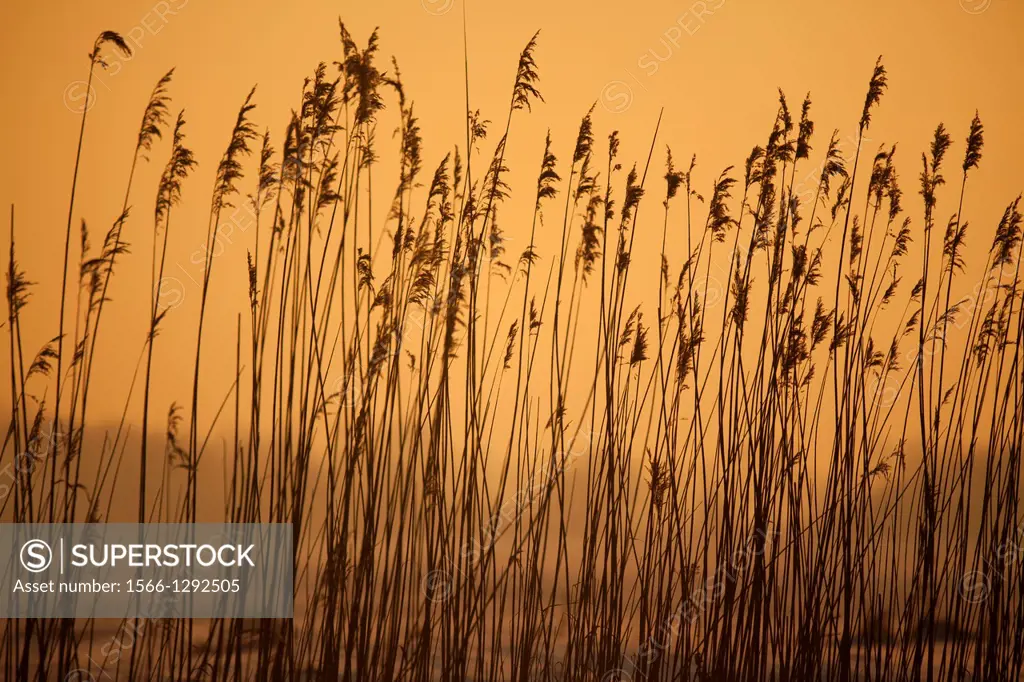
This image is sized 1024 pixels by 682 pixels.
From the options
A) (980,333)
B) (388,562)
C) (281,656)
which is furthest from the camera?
(980,333)

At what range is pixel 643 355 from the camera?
230cm

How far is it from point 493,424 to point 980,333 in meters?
1.76

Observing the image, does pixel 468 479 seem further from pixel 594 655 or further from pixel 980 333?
pixel 980 333

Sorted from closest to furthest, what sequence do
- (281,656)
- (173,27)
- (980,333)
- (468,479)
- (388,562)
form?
(281,656) → (388,562) → (468,479) → (980,333) → (173,27)

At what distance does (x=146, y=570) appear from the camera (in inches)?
80.4

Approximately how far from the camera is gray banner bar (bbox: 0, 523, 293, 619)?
186 cm

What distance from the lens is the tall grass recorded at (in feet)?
6.52

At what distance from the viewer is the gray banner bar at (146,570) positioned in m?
1.86

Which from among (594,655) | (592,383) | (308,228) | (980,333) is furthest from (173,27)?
(980,333)

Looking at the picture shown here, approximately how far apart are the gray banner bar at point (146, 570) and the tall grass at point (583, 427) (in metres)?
0.05

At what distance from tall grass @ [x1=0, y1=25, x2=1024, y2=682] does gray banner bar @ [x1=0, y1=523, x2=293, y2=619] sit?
5 cm

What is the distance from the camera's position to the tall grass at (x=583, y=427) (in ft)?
6.52

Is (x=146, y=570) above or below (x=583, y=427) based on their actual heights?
below

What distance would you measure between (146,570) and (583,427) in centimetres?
126
